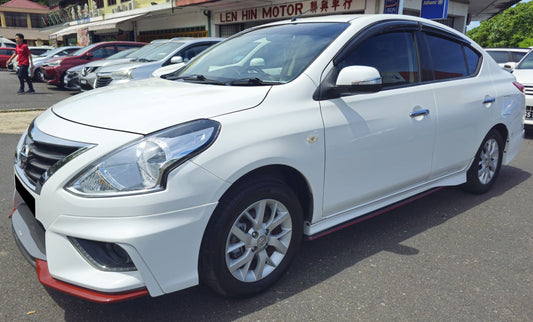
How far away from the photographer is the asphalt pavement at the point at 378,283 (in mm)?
2391

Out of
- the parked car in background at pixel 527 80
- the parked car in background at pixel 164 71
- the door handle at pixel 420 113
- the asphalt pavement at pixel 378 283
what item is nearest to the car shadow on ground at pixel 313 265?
the asphalt pavement at pixel 378 283

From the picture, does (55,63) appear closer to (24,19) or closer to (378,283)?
(378,283)

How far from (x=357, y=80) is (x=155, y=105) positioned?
1229 millimetres

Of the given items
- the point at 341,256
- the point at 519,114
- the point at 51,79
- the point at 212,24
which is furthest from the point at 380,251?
the point at 212,24

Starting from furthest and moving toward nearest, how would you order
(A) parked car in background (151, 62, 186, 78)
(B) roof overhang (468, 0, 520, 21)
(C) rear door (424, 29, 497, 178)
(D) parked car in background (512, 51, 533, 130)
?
(B) roof overhang (468, 0, 520, 21) → (D) parked car in background (512, 51, 533, 130) → (A) parked car in background (151, 62, 186, 78) → (C) rear door (424, 29, 497, 178)

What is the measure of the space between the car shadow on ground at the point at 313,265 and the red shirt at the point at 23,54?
12.2m

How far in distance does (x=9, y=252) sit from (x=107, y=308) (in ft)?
3.88

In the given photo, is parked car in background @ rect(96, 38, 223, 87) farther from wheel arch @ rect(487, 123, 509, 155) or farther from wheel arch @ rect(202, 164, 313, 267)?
wheel arch @ rect(202, 164, 313, 267)

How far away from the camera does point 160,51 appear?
980 centimetres

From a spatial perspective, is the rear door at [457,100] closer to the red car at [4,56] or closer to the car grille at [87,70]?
the car grille at [87,70]

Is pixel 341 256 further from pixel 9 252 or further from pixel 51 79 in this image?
pixel 51 79

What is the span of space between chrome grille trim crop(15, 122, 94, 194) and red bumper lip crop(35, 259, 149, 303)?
0.43 m

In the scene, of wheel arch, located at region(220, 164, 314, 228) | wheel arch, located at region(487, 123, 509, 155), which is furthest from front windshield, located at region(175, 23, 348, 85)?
wheel arch, located at region(487, 123, 509, 155)

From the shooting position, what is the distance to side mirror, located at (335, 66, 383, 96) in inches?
103
